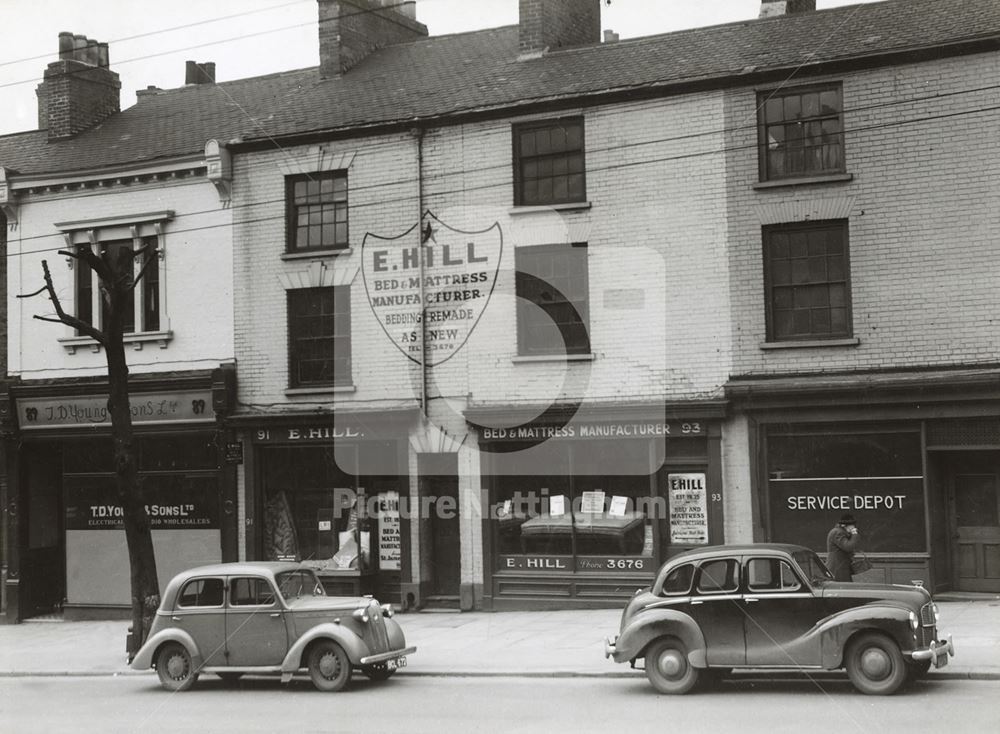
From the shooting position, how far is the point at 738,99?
1878 cm

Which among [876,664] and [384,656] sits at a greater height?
[876,664]

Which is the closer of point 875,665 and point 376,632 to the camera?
point 875,665

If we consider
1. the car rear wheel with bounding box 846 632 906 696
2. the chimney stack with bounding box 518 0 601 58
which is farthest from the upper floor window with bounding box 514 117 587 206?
the car rear wheel with bounding box 846 632 906 696

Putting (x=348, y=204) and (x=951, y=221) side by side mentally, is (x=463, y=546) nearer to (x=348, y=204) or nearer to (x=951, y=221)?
(x=348, y=204)

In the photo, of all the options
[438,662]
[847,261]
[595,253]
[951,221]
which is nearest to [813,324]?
[847,261]

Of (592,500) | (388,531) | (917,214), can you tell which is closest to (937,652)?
(917,214)

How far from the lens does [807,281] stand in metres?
18.4

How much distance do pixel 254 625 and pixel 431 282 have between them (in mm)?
8327

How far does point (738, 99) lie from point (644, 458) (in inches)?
246

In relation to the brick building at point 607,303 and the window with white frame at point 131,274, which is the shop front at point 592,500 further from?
the window with white frame at point 131,274

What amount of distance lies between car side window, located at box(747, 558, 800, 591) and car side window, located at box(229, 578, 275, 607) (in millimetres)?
6102

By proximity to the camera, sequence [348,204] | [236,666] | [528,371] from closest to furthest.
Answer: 1. [236,666]
2. [528,371]
3. [348,204]

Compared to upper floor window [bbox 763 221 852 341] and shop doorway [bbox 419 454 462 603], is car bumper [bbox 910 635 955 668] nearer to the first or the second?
upper floor window [bbox 763 221 852 341]

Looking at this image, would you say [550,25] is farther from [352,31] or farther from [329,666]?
[329,666]
